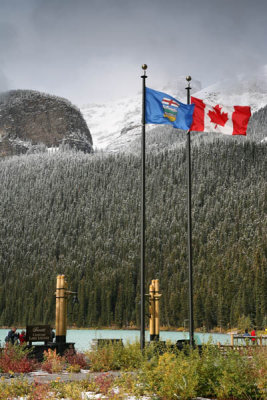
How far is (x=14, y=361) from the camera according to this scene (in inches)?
676

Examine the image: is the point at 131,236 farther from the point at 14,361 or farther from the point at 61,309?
the point at 14,361

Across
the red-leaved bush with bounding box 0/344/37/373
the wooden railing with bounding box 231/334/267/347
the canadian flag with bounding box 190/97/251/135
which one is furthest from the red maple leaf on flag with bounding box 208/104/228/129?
the red-leaved bush with bounding box 0/344/37/373

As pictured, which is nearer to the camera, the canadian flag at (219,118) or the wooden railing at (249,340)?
the wooden railing at (249,340)

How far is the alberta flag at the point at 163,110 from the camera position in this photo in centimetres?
1962

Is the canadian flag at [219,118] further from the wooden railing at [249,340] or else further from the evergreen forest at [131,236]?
the evergreen forest at [131,236]

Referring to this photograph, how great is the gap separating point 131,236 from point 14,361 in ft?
430

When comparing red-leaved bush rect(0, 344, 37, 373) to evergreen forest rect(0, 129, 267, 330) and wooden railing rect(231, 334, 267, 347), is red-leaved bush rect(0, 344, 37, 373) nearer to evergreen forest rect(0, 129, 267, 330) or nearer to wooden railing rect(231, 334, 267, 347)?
wooden railing rect(231, 334, 267, 347)

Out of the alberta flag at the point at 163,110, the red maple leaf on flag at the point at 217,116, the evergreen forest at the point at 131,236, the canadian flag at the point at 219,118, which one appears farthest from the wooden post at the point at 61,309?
the evergreen forest at the point at 131,236

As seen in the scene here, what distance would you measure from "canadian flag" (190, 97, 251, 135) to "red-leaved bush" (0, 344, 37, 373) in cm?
1106

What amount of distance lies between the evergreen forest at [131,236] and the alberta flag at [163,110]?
84.1 metres

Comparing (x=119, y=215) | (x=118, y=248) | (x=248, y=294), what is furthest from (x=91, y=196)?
(x=248, y=294)

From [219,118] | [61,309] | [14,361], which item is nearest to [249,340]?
[61,309]

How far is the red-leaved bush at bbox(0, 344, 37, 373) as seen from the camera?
54.8 feet

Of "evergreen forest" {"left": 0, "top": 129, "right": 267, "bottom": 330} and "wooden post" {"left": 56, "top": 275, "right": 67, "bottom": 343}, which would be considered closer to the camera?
"wooden post" {"left": 56, "top": 275, "right": 67, "bottom": 343}
